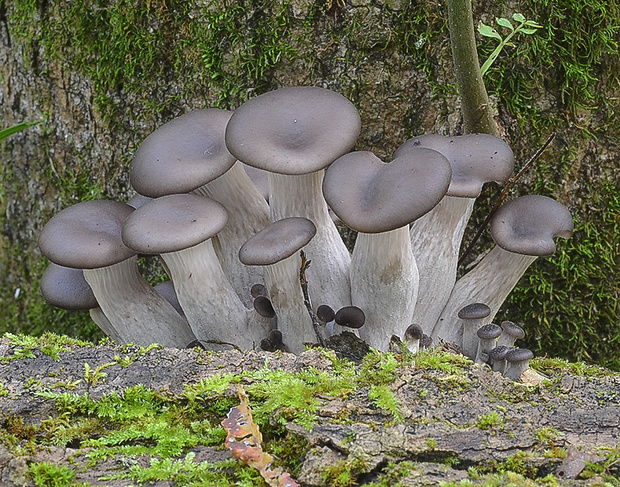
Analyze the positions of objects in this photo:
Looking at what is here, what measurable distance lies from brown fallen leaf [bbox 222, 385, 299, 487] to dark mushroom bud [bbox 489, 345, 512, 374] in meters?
1.29

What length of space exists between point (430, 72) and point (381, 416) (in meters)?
2.02

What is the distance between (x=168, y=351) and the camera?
2436 mm

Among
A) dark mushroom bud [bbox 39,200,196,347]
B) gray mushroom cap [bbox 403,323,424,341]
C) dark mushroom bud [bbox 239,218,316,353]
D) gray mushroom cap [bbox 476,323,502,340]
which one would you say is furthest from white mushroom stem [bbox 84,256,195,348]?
gray mushroom cap [bbox 476,323,502,340]

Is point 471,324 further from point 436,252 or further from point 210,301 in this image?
point 210,301

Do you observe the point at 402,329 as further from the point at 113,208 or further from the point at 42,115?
the point at 42,115

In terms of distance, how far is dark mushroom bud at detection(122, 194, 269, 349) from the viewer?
2.53 m

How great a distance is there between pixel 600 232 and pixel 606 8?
1.22 m

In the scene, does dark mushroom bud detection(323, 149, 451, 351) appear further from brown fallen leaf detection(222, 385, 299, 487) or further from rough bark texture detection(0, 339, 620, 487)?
brown fallen leaf detection(222, 385, 299, 487)

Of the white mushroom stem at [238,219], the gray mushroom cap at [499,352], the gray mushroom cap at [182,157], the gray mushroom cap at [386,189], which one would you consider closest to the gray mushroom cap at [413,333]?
the gray mushroom cap at [499,352]

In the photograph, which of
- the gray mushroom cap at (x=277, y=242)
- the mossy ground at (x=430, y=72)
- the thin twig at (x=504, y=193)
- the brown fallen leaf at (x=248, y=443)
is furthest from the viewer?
the mossy ground at (x=430, y=72)

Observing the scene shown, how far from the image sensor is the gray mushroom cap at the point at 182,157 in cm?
273

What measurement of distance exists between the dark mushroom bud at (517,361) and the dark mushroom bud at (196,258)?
1170 mm

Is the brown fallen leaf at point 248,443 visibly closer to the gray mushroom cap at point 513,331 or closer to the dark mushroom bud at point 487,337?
the dark mushroom bud at point 487,337

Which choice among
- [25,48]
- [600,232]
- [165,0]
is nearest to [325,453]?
[600,232]
